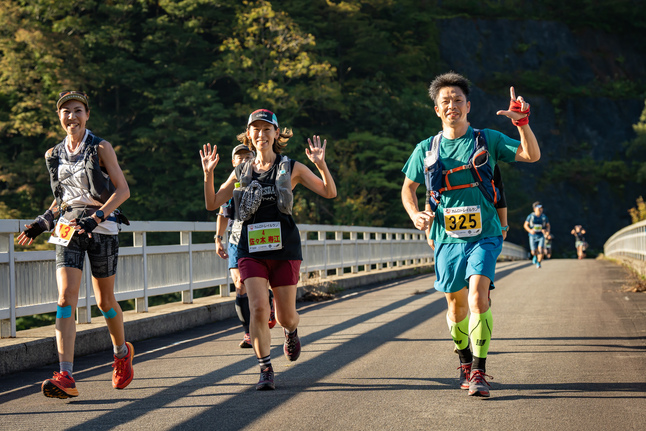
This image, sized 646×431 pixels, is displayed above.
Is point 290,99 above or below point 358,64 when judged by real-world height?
below

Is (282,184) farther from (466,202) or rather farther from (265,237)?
(466,202)

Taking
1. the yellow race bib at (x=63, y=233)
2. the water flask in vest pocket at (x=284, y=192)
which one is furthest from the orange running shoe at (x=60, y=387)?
the water flask in vest pocket at (x=284, y=192)

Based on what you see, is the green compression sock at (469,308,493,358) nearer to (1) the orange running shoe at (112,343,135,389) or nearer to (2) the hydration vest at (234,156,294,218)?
(2) the hydration vest at (234,156,294,218)

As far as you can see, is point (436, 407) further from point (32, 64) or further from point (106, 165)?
point (32, 64)

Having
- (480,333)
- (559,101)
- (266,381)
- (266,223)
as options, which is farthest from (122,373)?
(559,101)

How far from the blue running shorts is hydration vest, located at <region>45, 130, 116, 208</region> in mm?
2408

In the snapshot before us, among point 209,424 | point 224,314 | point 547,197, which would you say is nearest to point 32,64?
point 224,314

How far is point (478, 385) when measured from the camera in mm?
5465

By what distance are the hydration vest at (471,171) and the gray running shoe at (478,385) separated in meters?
1.17

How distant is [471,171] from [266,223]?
149 centimetres

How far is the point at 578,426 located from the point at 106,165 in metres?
3.59

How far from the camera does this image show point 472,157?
564 cm

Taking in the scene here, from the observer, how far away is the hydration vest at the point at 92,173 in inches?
227

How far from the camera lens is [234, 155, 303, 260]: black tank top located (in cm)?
589
